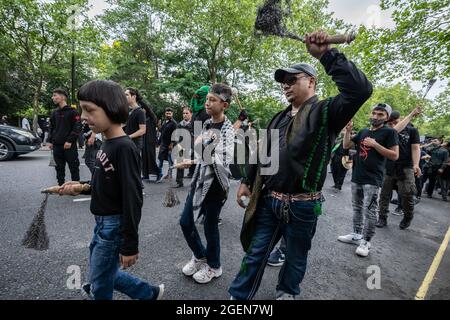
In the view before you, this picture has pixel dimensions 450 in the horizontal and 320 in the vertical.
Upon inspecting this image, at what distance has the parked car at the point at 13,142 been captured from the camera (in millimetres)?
8633

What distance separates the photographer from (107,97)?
161 centimetres

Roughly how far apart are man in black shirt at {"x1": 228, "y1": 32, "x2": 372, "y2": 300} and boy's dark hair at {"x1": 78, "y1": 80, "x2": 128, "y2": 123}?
1.13 m

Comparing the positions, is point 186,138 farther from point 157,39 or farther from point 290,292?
point 157,39

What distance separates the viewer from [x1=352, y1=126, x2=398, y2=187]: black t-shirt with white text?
3.55 meters

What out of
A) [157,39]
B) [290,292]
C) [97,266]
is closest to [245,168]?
[290,292]

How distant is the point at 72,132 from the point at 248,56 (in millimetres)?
17789

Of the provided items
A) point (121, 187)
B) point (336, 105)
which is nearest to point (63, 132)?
point (121, 187)

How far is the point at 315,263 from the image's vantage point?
3.21 meters

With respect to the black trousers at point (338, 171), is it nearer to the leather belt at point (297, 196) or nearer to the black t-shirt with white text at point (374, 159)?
the black t-shirt with white text at point (374, 159)

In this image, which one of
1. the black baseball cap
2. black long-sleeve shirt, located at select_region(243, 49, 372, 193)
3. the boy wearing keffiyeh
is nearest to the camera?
black long-sleeve shirt, located at select_region(243, 49, 372, 193)

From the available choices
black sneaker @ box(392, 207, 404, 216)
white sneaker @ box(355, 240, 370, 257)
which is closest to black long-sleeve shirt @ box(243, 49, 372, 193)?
white sneaker @ box(355, 240, 370, 257)

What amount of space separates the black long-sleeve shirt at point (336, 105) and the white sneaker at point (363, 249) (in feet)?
7.74

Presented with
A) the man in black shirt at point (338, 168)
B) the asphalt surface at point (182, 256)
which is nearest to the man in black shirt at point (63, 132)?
the asphalt surface at point (182, 256)

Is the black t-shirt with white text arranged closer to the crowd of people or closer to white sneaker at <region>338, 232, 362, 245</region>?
white sneaker at <region>338, 232, 362, 245</region>
